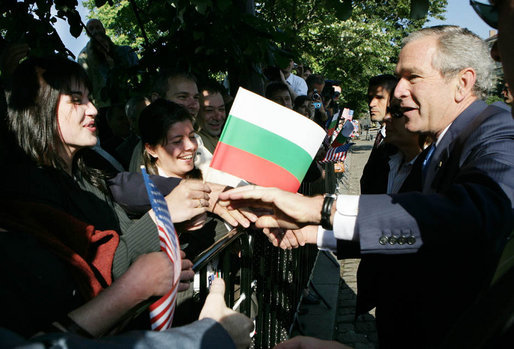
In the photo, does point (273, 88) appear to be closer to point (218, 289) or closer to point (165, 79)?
point (165, 79)

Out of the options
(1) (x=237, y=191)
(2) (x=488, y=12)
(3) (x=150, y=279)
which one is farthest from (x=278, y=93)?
(3) (x=150, y=279)

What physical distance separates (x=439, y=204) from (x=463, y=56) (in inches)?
40.2

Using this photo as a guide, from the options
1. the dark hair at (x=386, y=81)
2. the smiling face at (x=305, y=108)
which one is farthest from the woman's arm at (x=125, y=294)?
the smiling face at (x=305, y=108)

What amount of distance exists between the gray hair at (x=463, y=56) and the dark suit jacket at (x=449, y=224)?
188mm

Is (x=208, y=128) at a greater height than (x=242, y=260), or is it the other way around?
(x=208, y=128)

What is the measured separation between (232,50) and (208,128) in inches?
31.7

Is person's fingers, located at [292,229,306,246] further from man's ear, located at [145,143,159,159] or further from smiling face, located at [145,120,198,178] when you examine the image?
man's ear, located at [145,143,159,159]

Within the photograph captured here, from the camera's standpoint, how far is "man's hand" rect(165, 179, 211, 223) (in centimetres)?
221

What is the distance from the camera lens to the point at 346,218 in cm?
185

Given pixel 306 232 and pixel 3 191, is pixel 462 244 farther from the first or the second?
pixel 3 191

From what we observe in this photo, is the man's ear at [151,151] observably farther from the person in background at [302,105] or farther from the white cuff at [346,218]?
the person in background at [302,105]

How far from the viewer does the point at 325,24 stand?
19266mm

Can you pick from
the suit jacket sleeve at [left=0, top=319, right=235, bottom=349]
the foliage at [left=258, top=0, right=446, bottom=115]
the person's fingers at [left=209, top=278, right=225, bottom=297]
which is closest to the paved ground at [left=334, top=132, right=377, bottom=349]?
the person's fingers at [left=209, top=278, right=225, bottom=297]

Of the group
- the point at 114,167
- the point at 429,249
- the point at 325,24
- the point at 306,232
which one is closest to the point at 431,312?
the point at 429,249
